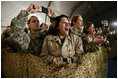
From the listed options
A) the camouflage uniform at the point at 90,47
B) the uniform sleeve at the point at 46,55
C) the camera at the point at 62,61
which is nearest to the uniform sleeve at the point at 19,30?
the uniform sleeve at the point at 46,55

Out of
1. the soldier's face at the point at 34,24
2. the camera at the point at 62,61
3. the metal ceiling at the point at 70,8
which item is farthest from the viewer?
the metal ceiling at the point at 70,8

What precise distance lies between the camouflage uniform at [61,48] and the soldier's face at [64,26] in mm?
40

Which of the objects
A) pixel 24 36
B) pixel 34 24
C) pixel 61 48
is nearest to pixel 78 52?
pixel 61 48

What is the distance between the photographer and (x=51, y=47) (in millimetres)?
779

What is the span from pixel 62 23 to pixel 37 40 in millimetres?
203

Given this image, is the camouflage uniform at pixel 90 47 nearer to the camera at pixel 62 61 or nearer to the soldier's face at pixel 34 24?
the camera at pixel 62 61

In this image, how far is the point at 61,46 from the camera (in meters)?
0.79

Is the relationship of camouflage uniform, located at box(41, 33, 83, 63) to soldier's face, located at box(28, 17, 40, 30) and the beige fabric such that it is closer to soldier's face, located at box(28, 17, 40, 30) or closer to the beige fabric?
the beige fabric

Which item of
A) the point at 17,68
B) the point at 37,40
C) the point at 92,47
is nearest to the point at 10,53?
the point at 17,68

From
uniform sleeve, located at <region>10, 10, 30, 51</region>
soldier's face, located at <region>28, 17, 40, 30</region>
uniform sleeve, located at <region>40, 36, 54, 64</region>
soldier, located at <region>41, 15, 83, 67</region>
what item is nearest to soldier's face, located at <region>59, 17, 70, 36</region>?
soldier, located at <region>41, 15, 83, 67</region>

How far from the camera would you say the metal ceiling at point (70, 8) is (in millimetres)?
1457

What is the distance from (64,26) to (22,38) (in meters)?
0.26

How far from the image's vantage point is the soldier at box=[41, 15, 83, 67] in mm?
722

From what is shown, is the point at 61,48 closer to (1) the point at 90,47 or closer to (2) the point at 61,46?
(2) the point at 61,46
